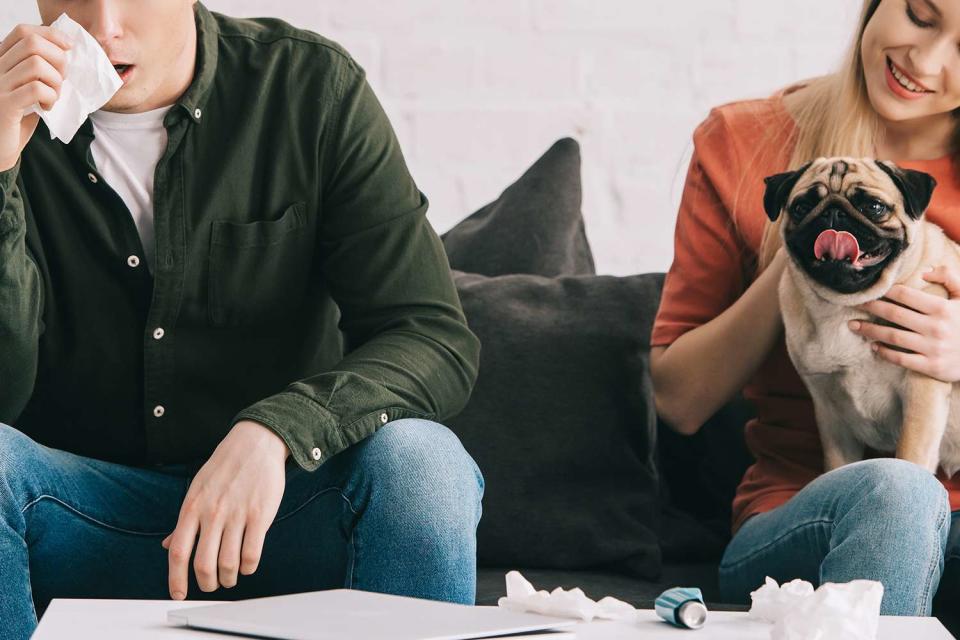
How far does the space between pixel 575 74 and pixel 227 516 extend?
1510 millimetres

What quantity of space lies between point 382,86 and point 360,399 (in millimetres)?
1216

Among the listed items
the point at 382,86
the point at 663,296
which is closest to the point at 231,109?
the point at 663,296

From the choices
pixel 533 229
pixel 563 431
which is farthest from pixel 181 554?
pixel 533 229

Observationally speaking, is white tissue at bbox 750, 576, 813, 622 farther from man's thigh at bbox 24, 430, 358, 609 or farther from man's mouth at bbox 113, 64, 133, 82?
man's mouth at bbox 113, 64, 133, 82

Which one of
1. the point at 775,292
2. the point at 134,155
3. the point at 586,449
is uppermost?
the point at 134,155

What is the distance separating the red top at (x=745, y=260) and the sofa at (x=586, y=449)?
130 millimetres

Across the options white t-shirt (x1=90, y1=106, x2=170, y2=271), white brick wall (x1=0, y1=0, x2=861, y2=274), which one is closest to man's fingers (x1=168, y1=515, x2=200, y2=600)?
white t-shirt (x1=90, y1=106, x2=170, y2=271)

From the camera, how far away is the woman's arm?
160cm

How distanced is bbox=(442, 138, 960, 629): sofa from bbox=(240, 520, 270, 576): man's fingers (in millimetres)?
600

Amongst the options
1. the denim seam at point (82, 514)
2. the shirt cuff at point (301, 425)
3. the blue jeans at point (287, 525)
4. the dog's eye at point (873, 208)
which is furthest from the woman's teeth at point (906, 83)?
the denim seam at point (82, 514)

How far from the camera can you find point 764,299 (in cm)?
159

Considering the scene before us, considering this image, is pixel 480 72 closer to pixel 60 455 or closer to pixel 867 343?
pixel 867 343

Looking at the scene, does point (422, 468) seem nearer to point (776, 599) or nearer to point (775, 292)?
point (776, 599)

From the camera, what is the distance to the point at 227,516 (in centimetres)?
110
